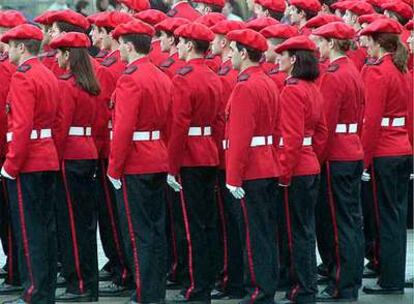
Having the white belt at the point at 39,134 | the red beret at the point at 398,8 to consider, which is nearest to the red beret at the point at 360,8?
the red beret at the point at 398,8

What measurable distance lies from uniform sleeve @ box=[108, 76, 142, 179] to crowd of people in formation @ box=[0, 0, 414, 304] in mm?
12

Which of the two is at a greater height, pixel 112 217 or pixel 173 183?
pixel 173 183

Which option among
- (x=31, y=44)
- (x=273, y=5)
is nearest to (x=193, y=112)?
(x=31, y=44)

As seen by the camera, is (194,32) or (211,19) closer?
(194,32)

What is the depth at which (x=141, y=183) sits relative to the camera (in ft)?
39.3

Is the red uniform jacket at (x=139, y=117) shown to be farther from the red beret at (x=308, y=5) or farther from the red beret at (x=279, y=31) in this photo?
the red beret at (x=308, y=5)

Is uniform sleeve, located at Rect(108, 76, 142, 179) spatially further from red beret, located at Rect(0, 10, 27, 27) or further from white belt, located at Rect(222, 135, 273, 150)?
red beret, located at Rect(0, 10, 27, 27)

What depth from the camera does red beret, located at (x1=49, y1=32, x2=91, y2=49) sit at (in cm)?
1222

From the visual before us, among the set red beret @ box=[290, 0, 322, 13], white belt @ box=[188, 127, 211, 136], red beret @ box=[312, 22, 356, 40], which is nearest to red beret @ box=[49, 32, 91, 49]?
white belt @ box=[188, 127, 211, 136]

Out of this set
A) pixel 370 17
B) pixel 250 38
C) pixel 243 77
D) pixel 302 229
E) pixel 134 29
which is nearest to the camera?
pixel 243 77

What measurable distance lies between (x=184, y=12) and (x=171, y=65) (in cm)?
126

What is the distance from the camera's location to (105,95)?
41.9 feet

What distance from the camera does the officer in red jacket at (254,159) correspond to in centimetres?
1167

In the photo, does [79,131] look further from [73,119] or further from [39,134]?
[39,134]
